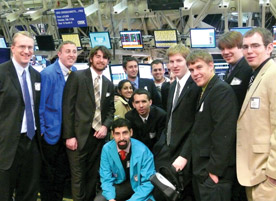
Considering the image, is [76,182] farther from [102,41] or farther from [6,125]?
[102,41]

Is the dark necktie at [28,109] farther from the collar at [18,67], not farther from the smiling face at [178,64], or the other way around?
the smiling face at [178,64]

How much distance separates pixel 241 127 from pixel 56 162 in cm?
202

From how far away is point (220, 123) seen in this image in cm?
212

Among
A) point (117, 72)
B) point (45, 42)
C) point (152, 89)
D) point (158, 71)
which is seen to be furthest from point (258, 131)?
point (45, 42)

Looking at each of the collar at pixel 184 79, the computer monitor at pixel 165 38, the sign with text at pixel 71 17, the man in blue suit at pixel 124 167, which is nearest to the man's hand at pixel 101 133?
the man in blue suit at pixel 124 167

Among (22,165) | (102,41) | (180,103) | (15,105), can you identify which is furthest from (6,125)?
(102,41)

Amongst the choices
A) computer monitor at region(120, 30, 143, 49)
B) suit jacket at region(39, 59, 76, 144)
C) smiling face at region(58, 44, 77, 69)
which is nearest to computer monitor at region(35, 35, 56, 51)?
computer monitor at region(120, 30, 143, 49)

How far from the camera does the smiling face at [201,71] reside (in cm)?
222

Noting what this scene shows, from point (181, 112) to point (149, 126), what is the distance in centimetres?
93

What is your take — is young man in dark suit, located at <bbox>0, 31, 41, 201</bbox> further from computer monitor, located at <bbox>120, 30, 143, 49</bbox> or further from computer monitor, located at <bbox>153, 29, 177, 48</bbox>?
computer monitor, located at <bbox>120, 30, 143, 49</bbox>

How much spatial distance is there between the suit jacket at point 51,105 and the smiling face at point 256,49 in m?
1.84

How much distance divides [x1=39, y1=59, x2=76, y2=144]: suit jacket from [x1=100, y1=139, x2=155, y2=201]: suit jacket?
21.1 inches

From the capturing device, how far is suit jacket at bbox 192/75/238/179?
2117mm

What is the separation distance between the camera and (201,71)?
223 centimetres
